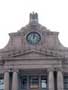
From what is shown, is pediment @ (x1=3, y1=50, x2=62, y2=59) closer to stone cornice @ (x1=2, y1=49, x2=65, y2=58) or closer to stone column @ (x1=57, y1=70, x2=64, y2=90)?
stone cornice @ (x1=2, y1=49, x2=65, y2=58)

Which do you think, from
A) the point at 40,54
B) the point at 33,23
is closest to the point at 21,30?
the point at 33,23

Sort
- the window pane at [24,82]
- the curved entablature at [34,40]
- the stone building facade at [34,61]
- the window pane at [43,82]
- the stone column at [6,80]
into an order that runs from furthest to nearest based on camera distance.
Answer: the curved entablature at [34,40], the window pane at [24,82], the window pane at [43,82], the stone building facade at [34,61], the stone column at [6,80]

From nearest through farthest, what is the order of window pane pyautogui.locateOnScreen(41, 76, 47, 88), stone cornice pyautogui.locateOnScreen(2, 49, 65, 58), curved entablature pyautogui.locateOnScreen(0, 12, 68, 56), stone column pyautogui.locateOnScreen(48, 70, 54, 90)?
stone column pyautogui.locateOnScreen(48, 70, 54, 90) → stone cornice pyautogui.locateOnScreen(2, 49, 65, 58) → window pane pyautogui.locateOnScreen(41, 76, 47, 88) → curved entablature pyautogui.locateOnScreen(0, 12, 68, 56)

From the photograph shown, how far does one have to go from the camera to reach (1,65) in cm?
3020

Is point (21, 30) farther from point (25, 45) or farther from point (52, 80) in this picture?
point (52, 80)

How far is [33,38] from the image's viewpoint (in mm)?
31188

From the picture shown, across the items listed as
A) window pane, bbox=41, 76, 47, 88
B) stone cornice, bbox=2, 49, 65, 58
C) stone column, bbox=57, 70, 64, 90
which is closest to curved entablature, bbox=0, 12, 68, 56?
stone cornice, bbox=2, 49, 65, 58

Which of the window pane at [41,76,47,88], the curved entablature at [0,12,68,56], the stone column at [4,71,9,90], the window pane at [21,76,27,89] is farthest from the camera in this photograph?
the curved entablature at [0,12,68,56]

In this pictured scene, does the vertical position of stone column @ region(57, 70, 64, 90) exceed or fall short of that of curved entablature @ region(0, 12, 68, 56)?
it falls short

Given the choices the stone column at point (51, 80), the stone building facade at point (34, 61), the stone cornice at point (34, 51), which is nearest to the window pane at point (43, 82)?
the stone building facade at point (34, 61)

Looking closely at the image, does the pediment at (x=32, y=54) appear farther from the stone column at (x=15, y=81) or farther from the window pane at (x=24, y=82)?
the window pane at (x=24, y=82)

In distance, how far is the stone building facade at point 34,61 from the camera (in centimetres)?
2886

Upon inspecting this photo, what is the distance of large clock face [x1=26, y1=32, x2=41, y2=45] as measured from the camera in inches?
1225

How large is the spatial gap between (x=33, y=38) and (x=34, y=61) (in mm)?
2912
